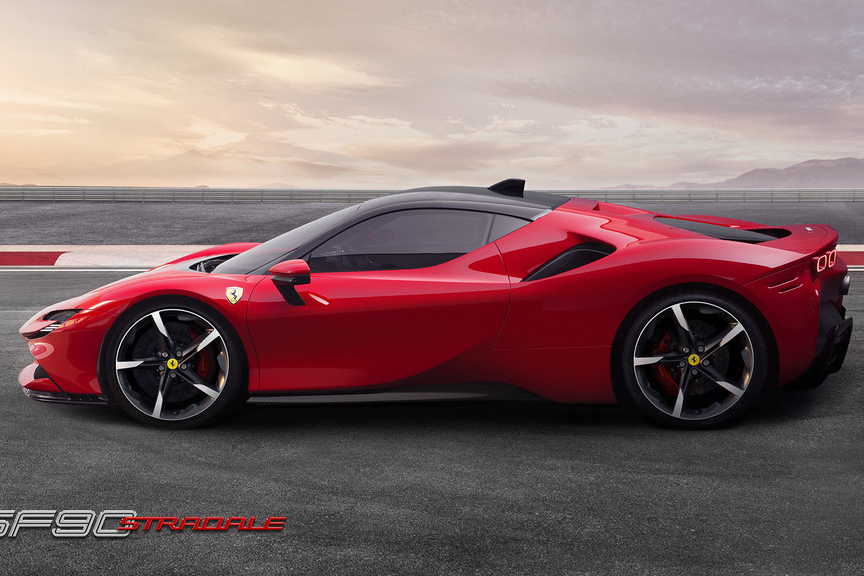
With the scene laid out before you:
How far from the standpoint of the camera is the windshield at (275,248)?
4.23 metres

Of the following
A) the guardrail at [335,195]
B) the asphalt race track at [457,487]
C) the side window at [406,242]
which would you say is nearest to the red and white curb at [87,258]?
the asphalt race track at [457,487]

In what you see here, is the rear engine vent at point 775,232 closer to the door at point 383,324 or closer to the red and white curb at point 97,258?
the door at point 383,324

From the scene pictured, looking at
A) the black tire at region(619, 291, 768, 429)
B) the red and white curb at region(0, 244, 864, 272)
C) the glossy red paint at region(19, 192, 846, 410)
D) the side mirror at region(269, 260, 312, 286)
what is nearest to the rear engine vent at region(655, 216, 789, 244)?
the glossy red paint at region(19, 192, 846, 410)

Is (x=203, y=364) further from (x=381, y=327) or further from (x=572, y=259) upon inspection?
(x=572, y=259)

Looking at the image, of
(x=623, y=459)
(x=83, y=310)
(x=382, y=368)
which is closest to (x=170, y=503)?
(x=382, y=368)

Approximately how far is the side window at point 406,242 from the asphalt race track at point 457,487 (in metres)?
0.80

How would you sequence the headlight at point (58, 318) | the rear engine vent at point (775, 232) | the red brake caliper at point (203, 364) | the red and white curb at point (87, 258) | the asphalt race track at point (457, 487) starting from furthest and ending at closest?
the red and white curb at point (87, 258)
the rear engine vent at point (775, 232)
the headlight at point (58, 318)
the red brake caliper at point (203, 364)
the asphalt race track at point (457, 487)

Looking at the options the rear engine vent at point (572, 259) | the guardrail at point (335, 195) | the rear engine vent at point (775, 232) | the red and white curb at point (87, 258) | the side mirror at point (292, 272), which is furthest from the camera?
the guardrail at point (335, 195)

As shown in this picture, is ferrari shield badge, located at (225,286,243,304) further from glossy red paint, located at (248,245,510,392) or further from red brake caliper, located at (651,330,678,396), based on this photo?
red brake caliper, located at (651,330,678,396)

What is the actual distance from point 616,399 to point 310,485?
5.47ft

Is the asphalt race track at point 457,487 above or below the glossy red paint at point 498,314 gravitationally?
below

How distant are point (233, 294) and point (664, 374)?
232cm

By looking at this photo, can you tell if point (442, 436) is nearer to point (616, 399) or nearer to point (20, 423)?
point (616, 399)

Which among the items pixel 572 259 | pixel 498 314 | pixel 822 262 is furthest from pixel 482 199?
→ pixel 822 262
